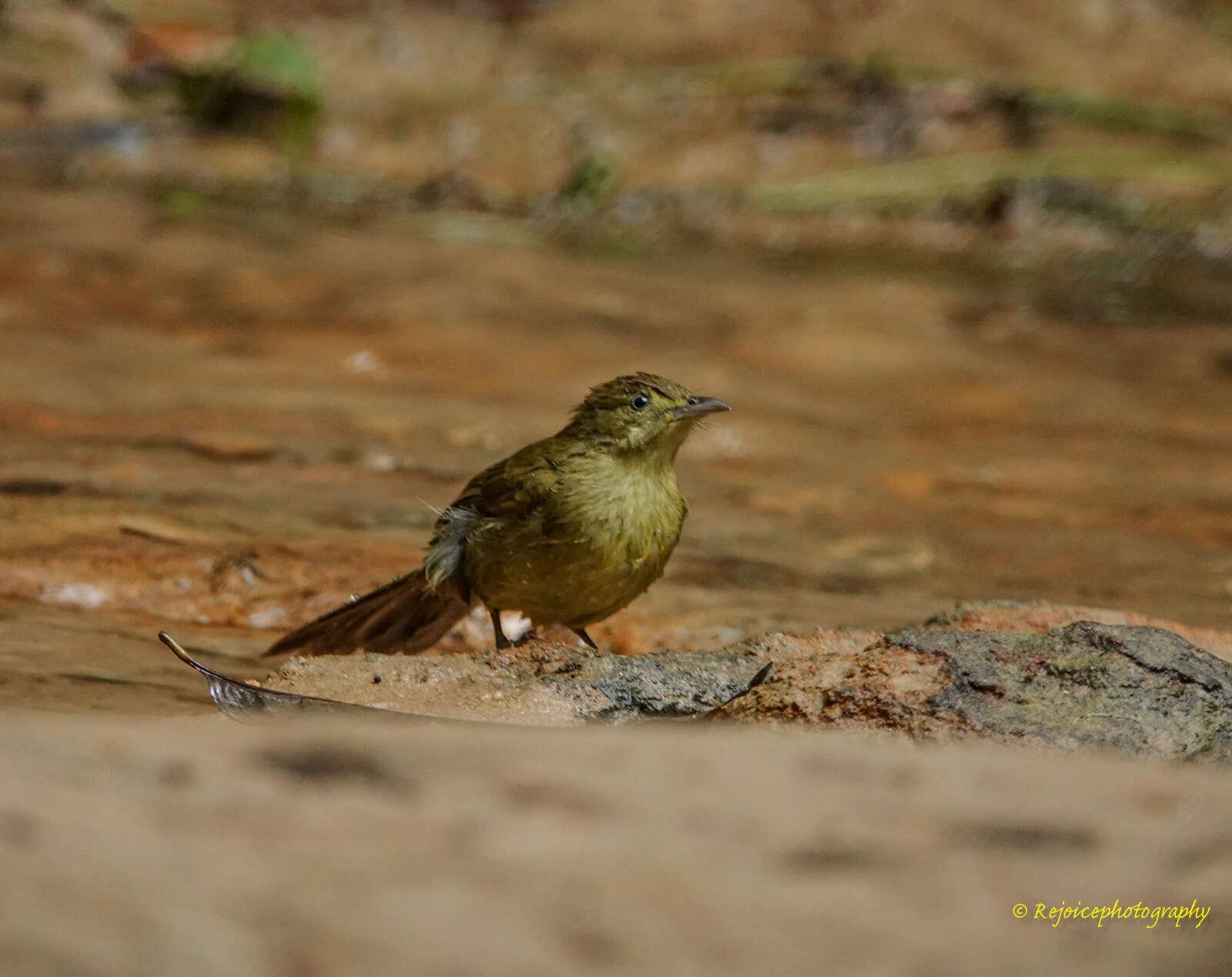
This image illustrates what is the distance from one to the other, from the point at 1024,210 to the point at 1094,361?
3.31m

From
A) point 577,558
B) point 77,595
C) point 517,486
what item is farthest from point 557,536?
point 77,595

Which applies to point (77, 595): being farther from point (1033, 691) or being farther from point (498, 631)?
point (1033, 691)

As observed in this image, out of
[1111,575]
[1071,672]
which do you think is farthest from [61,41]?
[1071,672]

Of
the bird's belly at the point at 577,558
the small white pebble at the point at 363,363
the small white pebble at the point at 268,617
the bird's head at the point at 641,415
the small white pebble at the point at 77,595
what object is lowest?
the small white pebble at the point at 268,617

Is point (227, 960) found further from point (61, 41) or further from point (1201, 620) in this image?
point (61, 41)

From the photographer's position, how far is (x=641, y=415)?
4613mm

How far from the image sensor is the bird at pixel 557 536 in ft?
14.1

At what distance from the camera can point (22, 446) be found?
5777mm

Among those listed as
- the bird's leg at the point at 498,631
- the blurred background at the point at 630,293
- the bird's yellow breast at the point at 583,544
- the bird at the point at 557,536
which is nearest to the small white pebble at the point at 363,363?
the blurred background at the point at 630,293

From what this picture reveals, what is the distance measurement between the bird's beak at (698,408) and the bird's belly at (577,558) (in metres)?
0.30

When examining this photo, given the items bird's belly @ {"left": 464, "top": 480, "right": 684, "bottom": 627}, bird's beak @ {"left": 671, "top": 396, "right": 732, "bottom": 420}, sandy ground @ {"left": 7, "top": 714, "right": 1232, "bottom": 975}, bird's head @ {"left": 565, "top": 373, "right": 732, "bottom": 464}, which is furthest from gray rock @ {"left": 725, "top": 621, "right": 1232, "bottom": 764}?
bird's beak @ {"left": 671, "top": 396, "right": 732, "bottom": 420}

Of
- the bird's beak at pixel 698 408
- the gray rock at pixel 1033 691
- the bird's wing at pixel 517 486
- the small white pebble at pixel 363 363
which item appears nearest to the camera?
the gray rock at pixel 1033 691

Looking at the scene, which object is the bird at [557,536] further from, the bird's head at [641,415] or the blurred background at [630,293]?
the blurred background at [630,293]

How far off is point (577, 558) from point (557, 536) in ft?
0.26
